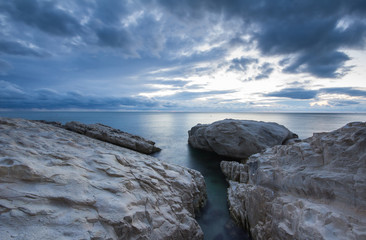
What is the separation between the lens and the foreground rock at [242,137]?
2331cm

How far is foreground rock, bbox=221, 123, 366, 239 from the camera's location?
16.5 ft

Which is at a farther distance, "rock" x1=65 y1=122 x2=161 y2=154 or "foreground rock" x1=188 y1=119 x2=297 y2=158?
"rock" x1=65 y1=122 x2=161 y2=154

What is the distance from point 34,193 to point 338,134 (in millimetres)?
10832

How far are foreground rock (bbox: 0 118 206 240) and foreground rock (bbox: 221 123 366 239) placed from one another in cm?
367

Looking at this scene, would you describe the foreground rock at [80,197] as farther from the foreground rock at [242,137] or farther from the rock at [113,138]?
the rock at [113,138]

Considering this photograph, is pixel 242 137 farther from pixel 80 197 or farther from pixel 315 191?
pixel 80 197

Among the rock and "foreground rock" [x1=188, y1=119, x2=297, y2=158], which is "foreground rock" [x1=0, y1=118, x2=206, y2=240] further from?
the rock

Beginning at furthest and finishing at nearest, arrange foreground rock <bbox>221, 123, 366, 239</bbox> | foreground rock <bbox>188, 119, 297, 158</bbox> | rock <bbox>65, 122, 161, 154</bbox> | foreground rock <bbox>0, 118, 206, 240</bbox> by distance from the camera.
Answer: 1. rock <bbox>65, 122, 161, 154</bbox>
2. foreground rock <bbox>188, 119, 297, 158</bbox>
3. foreground rock <bbox>221, 123, 366, 239</bbox>
4. foreground rock <bbox>0, 118, 206, 240</bbox>

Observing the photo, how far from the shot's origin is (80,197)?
5688 millimetres

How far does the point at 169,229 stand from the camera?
7109 millimetres

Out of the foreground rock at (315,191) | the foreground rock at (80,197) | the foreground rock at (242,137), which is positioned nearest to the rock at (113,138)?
the foreground rock at (242,137)

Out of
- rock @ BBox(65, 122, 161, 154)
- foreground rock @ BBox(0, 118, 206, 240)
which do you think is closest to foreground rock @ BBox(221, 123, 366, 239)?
foreground rock @ BBox(0, 118, 206, 240)

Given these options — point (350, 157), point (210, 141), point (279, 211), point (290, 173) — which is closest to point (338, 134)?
point (350, 157)

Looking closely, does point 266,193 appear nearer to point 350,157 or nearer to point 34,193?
point 350,157
